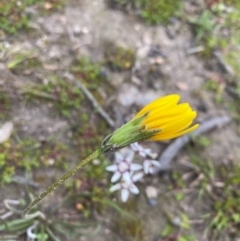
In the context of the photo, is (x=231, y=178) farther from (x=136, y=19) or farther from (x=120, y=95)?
(x=136, y=19)

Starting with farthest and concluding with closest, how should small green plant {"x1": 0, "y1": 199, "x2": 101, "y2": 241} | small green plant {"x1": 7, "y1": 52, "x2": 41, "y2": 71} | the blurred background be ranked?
small green plant {"x1": 7, "y1": 52, "x2": 41, "y2": 71} → the blurred background → small green plant {"x1": 0, "y1": 199, "x2": 101, "y2": 241}

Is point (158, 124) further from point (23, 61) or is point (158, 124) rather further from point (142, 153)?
point (23, 61)

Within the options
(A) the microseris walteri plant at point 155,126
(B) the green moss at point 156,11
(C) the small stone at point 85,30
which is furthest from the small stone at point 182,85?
(A) the microseris walteri plant at point 155,126

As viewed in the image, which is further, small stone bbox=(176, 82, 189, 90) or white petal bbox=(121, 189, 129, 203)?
small stone bbox=(176, 82, 189, 90)

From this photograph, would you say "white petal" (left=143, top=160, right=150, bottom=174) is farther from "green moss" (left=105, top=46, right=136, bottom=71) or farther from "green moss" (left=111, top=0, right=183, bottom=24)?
"green moss" (left=111, top=0, right=183, bottom=24)

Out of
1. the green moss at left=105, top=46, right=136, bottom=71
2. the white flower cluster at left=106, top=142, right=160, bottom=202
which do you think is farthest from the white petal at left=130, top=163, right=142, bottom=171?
the green moss at left=105, top=46, right=136, bottom=71

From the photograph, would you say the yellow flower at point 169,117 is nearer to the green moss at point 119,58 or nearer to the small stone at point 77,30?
the green moss at point 119,58

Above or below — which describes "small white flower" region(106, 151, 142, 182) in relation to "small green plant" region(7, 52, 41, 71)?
below

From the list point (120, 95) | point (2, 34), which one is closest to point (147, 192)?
point (120, 95)

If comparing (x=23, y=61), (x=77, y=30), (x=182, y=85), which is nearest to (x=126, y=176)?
(x=23, y=61)
